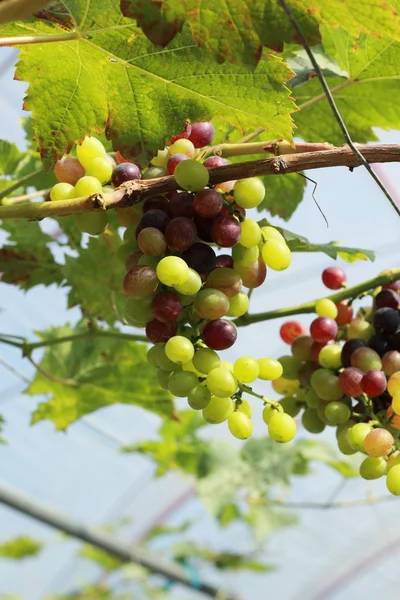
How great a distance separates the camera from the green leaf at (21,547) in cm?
349

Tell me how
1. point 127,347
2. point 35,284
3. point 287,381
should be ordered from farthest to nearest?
1. point 127,347
2. point 35,284
3. point 287,381

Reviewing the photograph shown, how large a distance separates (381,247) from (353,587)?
270 cm

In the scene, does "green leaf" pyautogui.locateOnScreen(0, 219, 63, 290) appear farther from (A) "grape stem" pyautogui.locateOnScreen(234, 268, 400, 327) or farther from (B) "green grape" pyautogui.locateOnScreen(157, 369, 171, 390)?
(B) "green grape" pyautogui.locateOnScreen(157, 369, 171, 390)

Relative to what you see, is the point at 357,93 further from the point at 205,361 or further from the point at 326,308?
the point at 205,361

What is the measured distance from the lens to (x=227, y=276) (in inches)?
25.3

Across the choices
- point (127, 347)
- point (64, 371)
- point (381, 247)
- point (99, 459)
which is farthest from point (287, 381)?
point (99, 459)

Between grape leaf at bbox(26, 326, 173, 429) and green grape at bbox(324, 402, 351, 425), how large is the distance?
53 cm

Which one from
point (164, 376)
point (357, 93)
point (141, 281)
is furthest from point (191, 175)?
point (357, 93)

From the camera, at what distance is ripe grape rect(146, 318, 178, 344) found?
2.12ft

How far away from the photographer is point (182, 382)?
0.64 m

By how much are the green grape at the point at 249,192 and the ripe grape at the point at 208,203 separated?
0.10 ft

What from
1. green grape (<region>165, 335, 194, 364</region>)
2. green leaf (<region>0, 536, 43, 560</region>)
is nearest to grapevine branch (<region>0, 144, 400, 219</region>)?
green grape (<region>165, 335, 194, 364</region>)

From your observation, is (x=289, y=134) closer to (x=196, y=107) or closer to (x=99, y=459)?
(x=196, y=107)

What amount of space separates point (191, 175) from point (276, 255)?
12 centimetres
